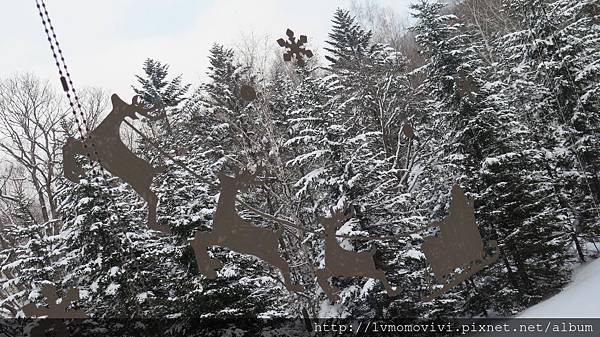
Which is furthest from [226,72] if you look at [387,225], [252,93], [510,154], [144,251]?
[510,154]

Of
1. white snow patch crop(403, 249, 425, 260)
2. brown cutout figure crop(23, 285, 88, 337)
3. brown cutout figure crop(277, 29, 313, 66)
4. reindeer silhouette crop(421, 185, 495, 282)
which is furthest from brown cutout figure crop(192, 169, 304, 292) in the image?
white snow patch crop(403, 249, 425, 260)

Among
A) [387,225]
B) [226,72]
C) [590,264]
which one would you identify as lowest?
[590,264]

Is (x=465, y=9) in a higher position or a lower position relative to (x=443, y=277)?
higher

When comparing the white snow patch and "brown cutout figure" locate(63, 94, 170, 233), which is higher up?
"brown cutout figure" locate(63, 94, 170, 233)

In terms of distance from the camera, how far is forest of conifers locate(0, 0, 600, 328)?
6684mm

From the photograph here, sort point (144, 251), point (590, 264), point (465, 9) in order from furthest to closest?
point (465, 9)
point (590, 264)
point (144, 251)

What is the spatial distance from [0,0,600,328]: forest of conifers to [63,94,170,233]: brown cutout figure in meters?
0.90

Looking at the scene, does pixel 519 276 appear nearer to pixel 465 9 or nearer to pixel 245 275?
pixel 245 275

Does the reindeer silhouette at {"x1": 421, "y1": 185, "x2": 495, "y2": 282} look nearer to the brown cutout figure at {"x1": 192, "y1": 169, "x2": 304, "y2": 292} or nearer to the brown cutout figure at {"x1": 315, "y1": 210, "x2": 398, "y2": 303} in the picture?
the brown cutout figure at {"x1": 315, "y1": 210, "x2": 398, "y2": 303}

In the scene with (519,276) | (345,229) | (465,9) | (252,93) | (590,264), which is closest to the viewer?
(252,93)

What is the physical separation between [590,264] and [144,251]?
1091 cm

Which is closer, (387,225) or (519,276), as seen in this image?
(387,225)

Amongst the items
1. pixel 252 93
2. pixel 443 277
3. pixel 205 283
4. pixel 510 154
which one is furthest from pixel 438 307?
pixel 252 93

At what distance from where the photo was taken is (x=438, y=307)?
321 inches
